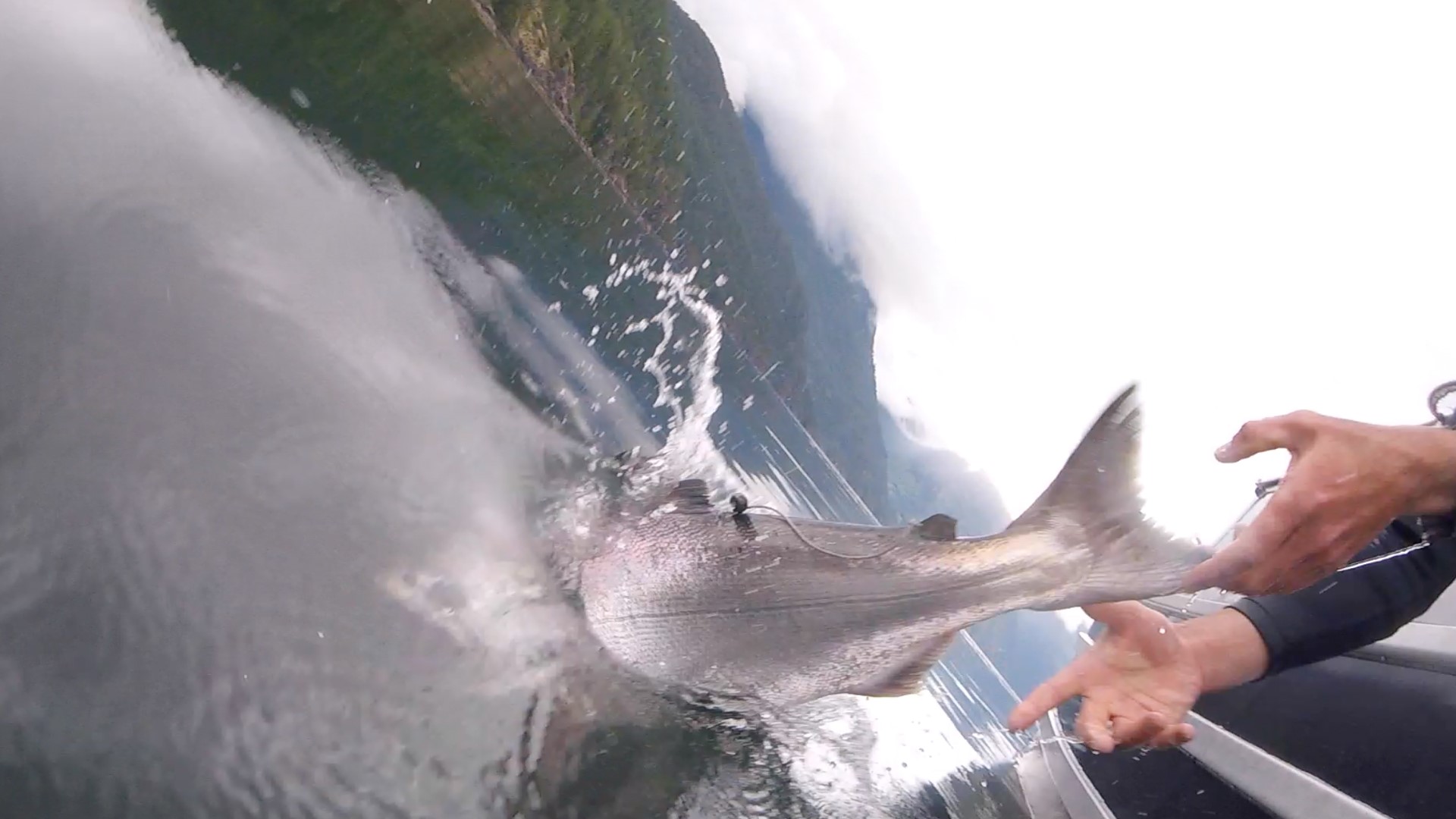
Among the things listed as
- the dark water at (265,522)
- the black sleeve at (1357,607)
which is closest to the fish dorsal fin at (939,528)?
the black sleeve at (1357,607)

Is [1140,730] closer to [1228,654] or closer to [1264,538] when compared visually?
[1228,654]

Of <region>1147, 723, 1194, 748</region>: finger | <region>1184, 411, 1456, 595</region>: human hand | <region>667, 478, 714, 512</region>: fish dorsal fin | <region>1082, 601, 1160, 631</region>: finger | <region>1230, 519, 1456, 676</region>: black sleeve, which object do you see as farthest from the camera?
<region>667, 478, 714, 512</region>: fish dorsal fin

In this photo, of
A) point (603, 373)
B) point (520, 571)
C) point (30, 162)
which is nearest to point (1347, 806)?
point (520, 571)

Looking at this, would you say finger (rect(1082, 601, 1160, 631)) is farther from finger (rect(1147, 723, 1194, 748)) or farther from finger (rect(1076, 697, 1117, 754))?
finger (rect(1147, 723, 1194, 748))

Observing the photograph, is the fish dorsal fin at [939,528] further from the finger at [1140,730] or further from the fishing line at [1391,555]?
the fishing line at [1391,555]

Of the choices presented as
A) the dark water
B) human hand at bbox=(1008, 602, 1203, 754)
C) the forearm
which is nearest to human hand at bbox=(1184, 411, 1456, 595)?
human hand at bbox=(1008, 602, 1203, 754)

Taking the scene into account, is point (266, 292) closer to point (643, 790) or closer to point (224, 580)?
point (224, 580)
